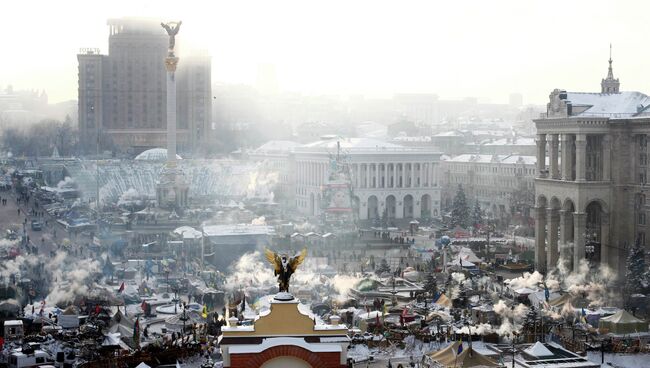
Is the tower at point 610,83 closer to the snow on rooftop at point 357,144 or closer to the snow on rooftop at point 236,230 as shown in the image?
the snow on rooftop at point 236,230

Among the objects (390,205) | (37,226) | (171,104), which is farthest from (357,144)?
(37,226)

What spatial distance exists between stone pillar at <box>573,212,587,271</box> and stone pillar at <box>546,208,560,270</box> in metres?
1.71

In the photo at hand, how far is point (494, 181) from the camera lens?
7525 centimetres

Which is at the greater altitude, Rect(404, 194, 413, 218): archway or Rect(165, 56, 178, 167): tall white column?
Rect(165, 56, 178, 167): tall white column

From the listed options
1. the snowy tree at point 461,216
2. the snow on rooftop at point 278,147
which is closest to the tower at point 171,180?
the snowy tree at point 461,216

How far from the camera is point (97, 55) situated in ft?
349

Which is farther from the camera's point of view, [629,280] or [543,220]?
[543,220]

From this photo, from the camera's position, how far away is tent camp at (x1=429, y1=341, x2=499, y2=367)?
68.9 feet

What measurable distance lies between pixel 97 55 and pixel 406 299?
81952mm

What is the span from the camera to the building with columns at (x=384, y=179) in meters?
66.8

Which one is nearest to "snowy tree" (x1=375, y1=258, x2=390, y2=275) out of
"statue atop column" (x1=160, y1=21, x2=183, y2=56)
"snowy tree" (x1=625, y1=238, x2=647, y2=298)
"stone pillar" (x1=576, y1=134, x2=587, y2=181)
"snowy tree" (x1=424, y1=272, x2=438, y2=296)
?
"snowy tree" (x1=424, y1=272, x2=438, y2=296)

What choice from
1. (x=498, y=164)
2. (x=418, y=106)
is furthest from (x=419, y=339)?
(x=418, y=106)

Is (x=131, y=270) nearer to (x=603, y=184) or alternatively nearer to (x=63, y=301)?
(x=63, y=301)

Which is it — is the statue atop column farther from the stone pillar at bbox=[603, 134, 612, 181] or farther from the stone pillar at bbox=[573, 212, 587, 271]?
the stone pillar at bbox=[573, 212, 587, 271]
